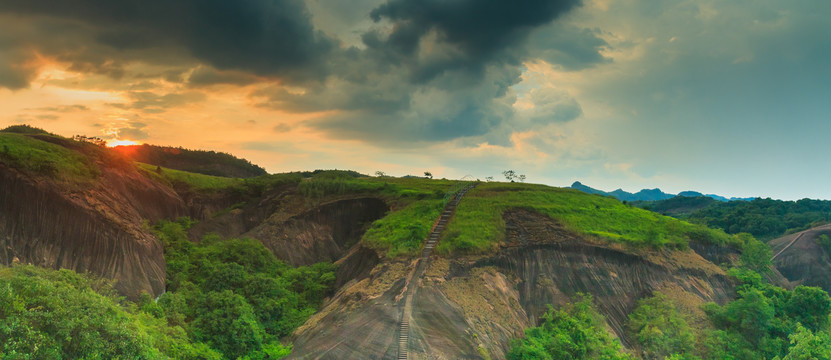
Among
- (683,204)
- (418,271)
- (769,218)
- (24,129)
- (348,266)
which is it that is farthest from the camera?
(683,204)

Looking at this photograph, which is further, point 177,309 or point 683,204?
point 683,204

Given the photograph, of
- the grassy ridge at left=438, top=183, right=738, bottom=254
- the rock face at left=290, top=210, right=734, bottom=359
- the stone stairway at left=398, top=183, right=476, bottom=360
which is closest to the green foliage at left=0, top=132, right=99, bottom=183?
the rock face at left=290, top=210, right=734, bottom=359

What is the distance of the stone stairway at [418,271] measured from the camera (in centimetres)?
2086

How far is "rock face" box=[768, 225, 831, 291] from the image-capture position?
56344 mm

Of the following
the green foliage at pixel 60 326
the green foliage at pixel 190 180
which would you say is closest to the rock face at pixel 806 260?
the green foliage at pixel 60 326

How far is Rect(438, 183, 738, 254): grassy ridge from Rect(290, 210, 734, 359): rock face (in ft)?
4.07

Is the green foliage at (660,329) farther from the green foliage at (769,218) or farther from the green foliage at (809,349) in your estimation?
the green foliage at (769,218)

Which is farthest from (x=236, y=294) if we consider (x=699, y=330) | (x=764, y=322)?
(x=764, y=322)

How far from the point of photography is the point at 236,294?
26.6m

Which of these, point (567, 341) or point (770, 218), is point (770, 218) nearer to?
point (770, 218)

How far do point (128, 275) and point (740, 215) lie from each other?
4421 inches

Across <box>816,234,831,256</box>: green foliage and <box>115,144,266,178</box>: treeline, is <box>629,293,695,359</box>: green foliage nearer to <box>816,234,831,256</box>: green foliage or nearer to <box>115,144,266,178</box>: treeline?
<box>816,234,831,256</box>: green foliage

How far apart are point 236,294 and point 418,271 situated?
494 inches

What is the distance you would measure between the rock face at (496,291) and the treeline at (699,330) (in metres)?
1.47
